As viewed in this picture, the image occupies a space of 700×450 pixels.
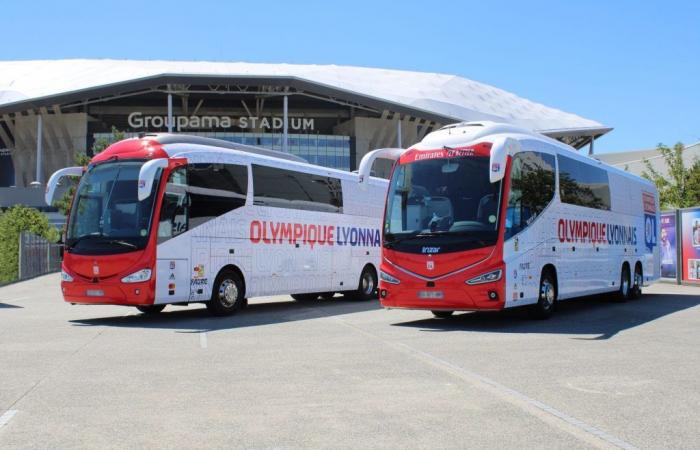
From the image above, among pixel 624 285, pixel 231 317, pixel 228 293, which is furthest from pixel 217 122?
pixel 231 317

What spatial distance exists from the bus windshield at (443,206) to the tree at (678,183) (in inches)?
1398

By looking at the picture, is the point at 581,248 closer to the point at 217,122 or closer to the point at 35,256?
the point at 35,256

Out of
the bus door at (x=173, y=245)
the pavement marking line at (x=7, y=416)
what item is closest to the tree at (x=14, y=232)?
the bus door at (x=173, y=245)

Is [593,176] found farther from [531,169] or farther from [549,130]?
[549,130]

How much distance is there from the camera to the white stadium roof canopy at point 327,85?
69688 mm

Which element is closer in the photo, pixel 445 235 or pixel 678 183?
pixel 445 235

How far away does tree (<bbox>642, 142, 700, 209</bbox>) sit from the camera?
46.6 meters

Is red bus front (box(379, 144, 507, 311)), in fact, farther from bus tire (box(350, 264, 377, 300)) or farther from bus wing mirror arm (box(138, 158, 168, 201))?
bus tire (box(350, 264, 377, 300))

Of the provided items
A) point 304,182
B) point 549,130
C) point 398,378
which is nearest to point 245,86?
point 549,130

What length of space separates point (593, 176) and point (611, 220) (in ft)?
5.50

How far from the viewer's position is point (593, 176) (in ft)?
60.1

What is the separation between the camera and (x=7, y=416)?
21.4ft

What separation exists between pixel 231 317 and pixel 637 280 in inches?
434

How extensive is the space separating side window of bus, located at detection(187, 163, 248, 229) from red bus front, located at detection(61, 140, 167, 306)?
88cm
